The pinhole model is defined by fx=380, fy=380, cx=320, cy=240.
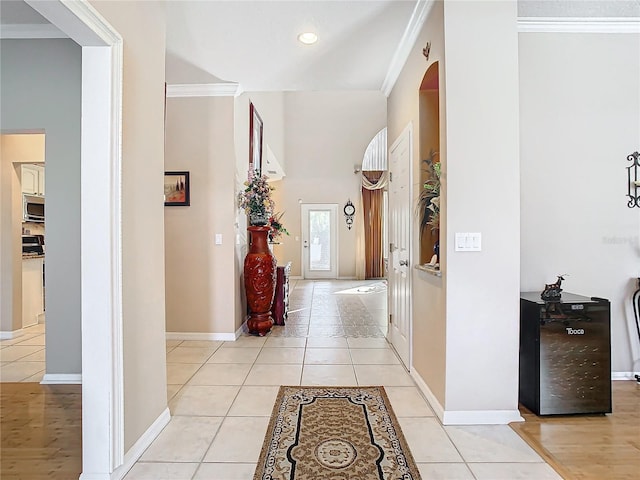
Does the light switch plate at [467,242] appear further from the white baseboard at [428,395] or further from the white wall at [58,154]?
the white wall at [58,154]

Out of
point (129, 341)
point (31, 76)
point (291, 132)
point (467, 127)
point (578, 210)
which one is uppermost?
point (291, 132)

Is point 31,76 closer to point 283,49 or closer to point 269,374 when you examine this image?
point 283,49

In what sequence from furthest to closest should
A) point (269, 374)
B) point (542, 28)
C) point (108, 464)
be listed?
point (269, 374)
point (542, 28)
point (108, 464)

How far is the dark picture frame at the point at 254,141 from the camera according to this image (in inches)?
191

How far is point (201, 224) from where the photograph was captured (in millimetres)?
4152

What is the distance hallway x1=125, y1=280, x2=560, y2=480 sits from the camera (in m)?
1.86

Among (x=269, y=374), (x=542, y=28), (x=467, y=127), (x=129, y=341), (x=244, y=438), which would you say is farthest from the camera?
(x=269, y=374)

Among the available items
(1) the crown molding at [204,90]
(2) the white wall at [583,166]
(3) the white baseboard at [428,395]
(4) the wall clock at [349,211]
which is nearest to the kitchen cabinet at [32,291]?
(1) the crown molding at [204,90]

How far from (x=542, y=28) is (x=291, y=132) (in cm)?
807

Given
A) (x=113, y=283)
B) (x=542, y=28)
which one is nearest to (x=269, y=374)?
(x=113, y=283)

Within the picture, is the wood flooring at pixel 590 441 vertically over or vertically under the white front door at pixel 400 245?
under

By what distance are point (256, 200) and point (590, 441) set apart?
3.50 meters

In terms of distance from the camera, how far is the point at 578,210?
2.97 m

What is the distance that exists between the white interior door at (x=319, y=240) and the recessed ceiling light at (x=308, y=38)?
7.62 m
